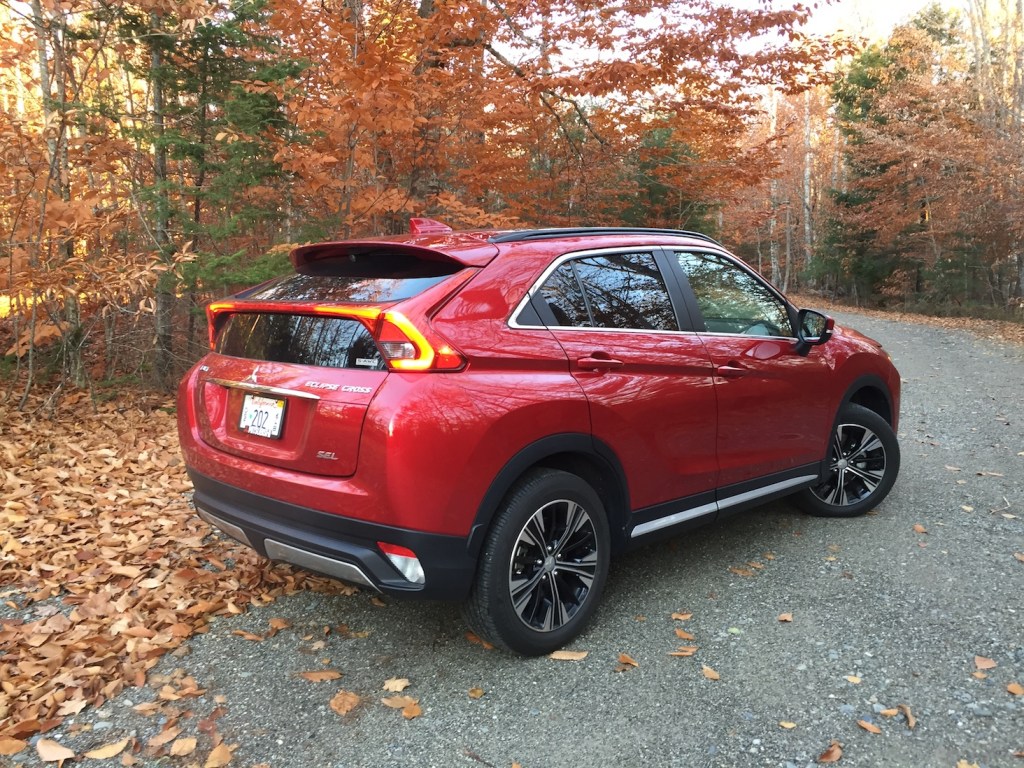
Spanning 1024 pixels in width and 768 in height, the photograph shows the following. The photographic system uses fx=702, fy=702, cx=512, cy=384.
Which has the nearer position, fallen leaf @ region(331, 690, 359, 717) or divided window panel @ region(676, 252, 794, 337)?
fallen leaf @ region(331, 690, 359, 717)

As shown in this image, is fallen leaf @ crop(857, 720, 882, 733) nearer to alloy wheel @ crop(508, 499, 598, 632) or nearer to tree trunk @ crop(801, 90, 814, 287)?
alloy wheel @ crop(508, 499, 598, 632)

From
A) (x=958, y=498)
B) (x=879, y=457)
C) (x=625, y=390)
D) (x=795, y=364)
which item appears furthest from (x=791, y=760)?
(x=958, y=498)

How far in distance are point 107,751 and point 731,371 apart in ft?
10.5

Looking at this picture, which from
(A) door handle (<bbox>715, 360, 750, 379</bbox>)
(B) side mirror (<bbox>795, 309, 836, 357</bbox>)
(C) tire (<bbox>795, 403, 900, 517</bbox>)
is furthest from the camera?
(C) tire (<bbox>795, 403, 900, 517</bbox>)

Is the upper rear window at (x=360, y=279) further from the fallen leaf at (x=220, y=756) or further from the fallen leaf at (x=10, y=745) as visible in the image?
the fallen leaf at (x=10, y=745)

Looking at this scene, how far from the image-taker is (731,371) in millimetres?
3771

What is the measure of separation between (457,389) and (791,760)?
1769 mm

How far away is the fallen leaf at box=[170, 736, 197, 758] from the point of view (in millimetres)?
2467

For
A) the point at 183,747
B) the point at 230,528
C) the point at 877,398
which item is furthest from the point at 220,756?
the point at 877,398

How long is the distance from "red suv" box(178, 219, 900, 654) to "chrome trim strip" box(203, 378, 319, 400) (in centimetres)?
1

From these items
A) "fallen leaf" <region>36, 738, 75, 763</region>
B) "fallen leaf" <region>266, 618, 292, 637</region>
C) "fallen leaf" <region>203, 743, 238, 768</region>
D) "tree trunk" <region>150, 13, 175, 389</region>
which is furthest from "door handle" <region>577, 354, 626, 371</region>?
"tree trunk" <region>150, 13, 175, 389</region>

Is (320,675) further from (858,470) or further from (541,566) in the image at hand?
(858,470)

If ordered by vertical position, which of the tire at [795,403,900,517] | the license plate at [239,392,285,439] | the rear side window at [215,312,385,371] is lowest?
the tire at [795,403,900,517]

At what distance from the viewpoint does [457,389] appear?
2.66 m
